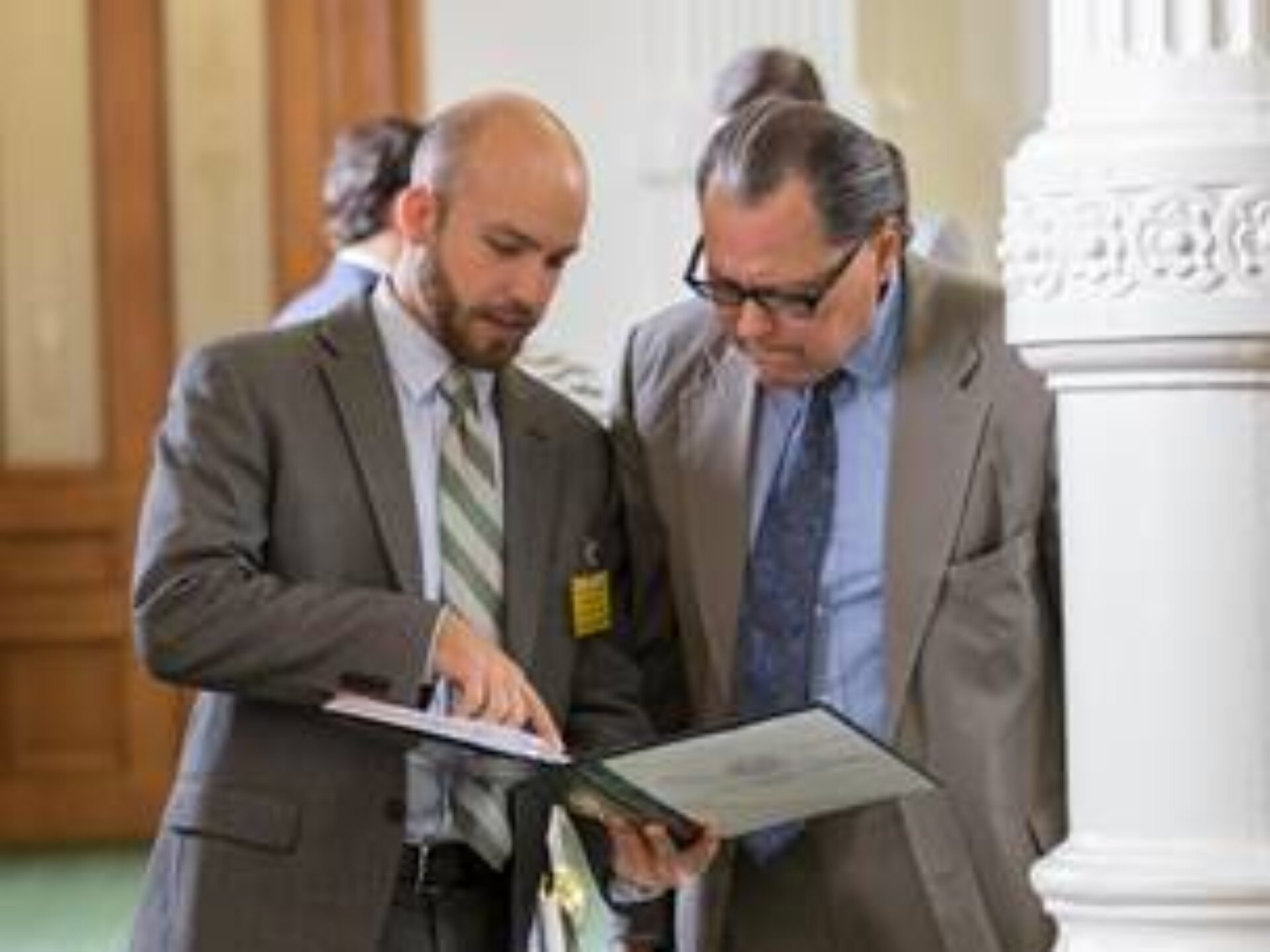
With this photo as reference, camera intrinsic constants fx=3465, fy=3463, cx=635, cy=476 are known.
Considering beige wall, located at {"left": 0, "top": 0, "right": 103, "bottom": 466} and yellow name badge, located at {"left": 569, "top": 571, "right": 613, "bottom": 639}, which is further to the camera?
beige wall, located at {"left": 0, "top": 0, "right": 103, "bottom": 466}

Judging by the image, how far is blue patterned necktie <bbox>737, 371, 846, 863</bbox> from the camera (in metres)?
3.25

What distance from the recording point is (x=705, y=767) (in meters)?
2.99

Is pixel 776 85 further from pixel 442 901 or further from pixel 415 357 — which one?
pixel 442 901

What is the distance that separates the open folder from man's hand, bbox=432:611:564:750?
1.3 inches

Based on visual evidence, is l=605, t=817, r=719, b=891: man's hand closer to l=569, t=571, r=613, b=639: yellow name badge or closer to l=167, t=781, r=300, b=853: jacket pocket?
l=569, t=571, r=613, b=639: yellow name badge

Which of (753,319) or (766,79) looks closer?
(753,319)

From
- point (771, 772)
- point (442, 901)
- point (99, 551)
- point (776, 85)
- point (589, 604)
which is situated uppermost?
point (776, 85)

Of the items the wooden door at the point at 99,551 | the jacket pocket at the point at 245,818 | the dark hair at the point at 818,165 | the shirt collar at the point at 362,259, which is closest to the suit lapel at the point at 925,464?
the dark hair at the point at 818,165

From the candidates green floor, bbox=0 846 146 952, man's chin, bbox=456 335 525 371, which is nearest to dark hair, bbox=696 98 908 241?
man's chin, bbox=456 335 525 371

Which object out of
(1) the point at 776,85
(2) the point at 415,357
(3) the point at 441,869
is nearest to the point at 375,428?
(2) the point at 415,357

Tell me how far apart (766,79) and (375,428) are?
2025 mm

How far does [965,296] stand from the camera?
3338mm

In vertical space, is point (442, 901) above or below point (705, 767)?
below

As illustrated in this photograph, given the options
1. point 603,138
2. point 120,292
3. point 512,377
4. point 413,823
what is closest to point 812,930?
point 413,823
